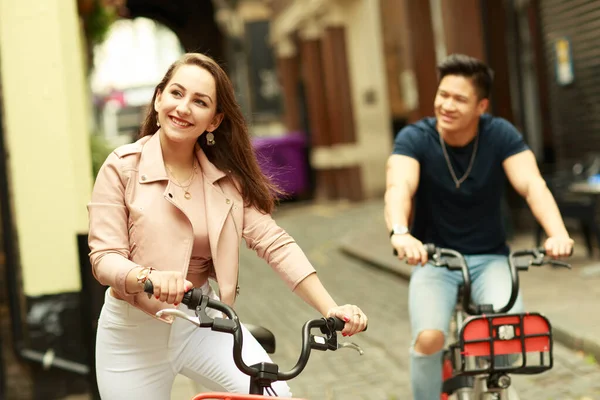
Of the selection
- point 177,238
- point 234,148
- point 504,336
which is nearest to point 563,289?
point 504,336

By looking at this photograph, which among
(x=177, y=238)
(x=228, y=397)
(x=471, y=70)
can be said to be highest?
(x=471, y=70)

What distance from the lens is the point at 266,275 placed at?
10.9m

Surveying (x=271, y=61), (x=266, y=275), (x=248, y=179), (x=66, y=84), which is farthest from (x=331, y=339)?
(x=271, y=61)

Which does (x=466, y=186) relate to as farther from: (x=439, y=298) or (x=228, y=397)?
(x=228, y=397)

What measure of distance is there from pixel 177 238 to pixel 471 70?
190 cm

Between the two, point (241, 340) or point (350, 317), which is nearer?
point (241, 340)

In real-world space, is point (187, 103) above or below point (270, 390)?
above

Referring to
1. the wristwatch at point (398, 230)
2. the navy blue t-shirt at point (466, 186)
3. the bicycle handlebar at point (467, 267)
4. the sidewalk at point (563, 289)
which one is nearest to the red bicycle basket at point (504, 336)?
the bicycle handlebar at point (467, 267)

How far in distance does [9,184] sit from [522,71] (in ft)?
30.0

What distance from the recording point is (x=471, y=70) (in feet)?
13.7

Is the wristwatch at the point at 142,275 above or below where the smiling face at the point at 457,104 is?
below

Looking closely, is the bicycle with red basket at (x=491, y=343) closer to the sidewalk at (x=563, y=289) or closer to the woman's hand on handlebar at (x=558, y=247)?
the woman's hand on handlebar at (x=558, y=247)

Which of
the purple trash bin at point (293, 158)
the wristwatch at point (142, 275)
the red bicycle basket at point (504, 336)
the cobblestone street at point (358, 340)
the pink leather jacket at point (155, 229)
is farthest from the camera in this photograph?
the purple trash bin at point (293, 158)

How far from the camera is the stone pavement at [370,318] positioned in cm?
569
